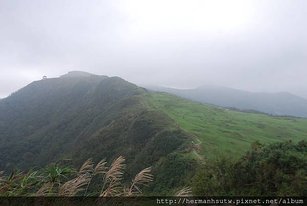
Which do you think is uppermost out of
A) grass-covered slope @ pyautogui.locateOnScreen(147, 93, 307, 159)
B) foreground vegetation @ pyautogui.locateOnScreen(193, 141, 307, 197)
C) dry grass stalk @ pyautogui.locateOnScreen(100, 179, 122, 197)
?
dry grass stalk @ pyautogui.locateOnScreen(100, 179, 122, 197)

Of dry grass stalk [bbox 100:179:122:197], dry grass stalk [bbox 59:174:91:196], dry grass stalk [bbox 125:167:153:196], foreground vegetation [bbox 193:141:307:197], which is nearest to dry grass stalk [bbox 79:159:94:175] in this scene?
dry grass stalk [bbox 59:174:91:196]

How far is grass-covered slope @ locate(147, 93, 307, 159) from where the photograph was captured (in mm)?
60606

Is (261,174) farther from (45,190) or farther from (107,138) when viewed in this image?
(107,138)

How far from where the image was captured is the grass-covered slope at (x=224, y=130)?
60.6 m

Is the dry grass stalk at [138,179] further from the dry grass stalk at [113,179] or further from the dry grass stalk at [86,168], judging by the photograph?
the dry grass stalk at [86,168]

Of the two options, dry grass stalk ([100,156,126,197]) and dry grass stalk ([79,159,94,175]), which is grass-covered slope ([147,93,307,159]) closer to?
dry grass stalk ([79,159,94,175])

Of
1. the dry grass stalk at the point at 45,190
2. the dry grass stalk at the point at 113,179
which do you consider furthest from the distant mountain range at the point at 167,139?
the dry grass stalk at the point at 45,190

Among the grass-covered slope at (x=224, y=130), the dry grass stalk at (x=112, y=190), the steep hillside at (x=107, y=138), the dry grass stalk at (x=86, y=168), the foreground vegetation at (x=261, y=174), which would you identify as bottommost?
the steep hillside at (x=107, y=138)

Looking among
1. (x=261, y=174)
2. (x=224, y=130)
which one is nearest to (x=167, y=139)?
(x=224, y=130)

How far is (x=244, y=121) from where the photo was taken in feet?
317

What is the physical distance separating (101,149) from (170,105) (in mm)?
30704

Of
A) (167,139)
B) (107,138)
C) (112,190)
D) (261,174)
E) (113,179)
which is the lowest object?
(107,138)

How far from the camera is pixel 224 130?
78188mm

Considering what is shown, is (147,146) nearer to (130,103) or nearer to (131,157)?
(131,157)
